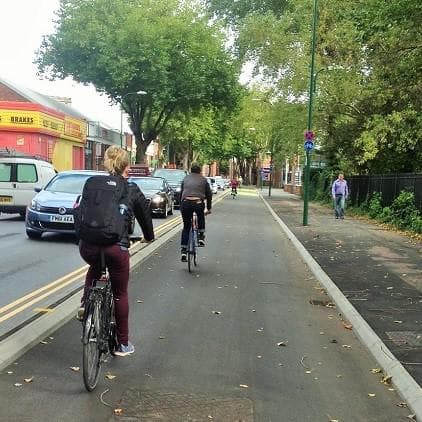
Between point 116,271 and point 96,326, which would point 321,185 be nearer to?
point 116,271

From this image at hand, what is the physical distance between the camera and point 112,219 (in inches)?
177

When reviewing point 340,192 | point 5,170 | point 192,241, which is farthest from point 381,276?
point 340,192

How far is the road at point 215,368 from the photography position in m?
4.26

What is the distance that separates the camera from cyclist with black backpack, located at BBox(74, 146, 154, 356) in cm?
451

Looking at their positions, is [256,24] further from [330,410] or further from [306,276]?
[330,410]

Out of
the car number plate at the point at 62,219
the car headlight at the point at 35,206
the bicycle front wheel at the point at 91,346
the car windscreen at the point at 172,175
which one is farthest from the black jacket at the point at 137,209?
the car windscreen at the point at 172,175

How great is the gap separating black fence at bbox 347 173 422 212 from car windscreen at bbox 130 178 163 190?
336 inches

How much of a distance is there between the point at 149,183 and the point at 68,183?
8.92 meters

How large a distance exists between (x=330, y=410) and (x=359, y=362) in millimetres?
1338

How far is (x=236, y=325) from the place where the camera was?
6754 mm

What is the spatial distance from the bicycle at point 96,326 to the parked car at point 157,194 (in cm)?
1602

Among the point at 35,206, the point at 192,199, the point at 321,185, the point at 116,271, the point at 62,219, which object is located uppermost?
the point at 192,199

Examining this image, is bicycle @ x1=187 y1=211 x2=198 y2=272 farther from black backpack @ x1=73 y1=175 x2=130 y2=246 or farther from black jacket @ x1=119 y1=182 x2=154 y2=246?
black backpack @ x1=73 y1=175 x2=130 y2=246

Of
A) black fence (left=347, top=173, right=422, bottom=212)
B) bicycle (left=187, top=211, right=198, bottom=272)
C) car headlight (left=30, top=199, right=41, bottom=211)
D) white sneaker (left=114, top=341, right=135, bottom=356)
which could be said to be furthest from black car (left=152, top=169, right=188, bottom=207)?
white sneaker (left=114, top=341, right=135, bottom=356)
